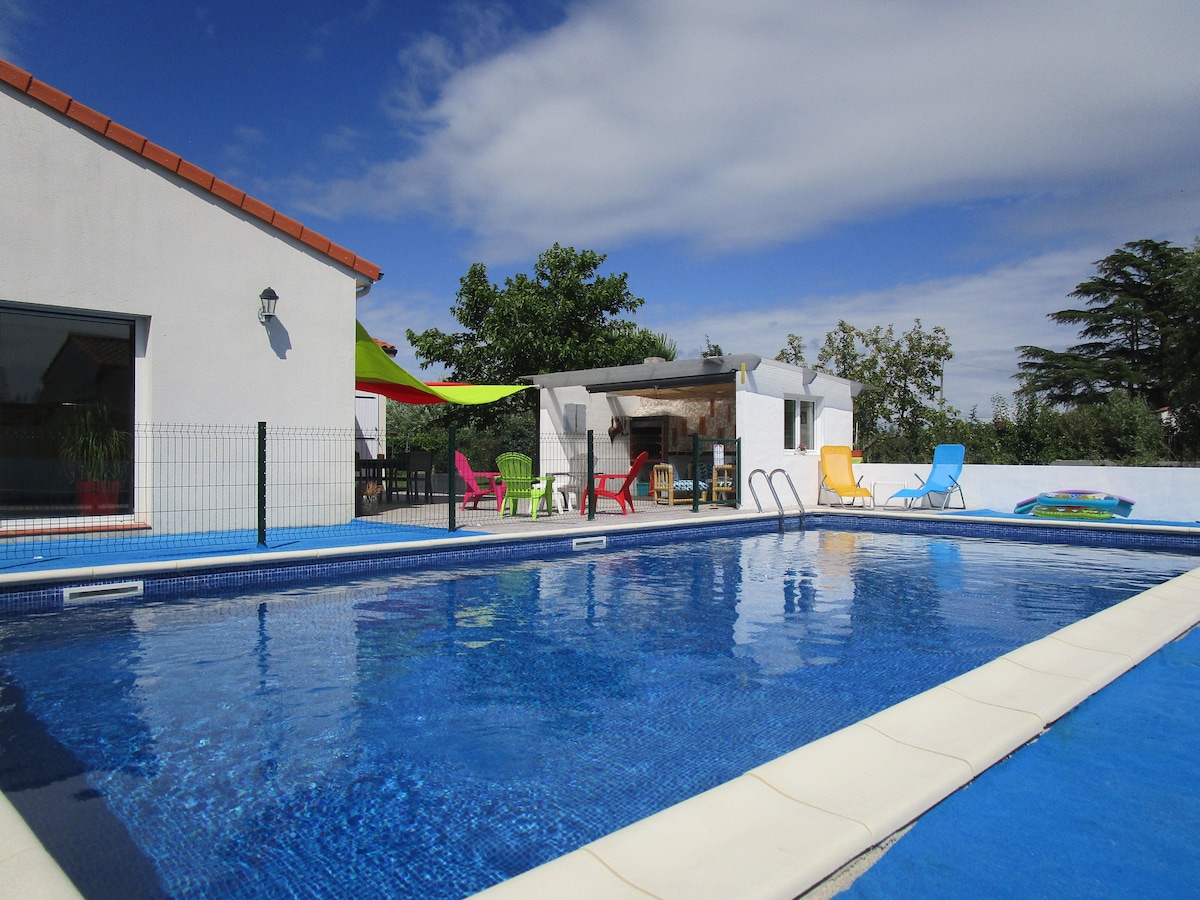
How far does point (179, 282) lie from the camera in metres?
9.24

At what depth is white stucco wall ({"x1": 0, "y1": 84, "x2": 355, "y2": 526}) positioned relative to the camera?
8219 millimetres

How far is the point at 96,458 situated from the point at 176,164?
12.2ft

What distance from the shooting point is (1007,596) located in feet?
23.9

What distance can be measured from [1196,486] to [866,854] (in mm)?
14285

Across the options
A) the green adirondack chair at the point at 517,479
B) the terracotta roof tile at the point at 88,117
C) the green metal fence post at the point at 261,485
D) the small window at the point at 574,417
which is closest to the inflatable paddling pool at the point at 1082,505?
the small window at the point at 574,417

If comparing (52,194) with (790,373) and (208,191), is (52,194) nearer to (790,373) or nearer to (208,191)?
(208,191)

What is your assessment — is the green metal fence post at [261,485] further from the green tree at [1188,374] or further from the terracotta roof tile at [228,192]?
the green tree at [1188,374]

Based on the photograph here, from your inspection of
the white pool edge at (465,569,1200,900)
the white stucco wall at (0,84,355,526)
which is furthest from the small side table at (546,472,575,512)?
the white pool edge at (465,569,1200,900)

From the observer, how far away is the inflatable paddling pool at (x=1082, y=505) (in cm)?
1326

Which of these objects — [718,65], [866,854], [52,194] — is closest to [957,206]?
[718,65]

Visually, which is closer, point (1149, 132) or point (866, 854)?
point (866, 854)

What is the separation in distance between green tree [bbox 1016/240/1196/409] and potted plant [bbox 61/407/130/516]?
33992mm

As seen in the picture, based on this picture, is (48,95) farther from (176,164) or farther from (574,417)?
(574,417)

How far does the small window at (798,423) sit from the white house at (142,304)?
9308mm
